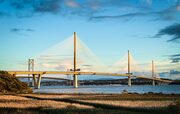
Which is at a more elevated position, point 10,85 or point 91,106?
point 10,85

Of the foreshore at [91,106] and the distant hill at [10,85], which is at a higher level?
the distant hill at [10,85]

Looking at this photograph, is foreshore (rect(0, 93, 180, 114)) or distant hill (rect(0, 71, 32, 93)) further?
distant hill (rect(0, 71, 32, 93))

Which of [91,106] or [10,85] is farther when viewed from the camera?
[10,85]

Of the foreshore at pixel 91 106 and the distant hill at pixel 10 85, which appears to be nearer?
the foreshore at pixel 91 106

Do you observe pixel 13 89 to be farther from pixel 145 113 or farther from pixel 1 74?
pixel 145 113

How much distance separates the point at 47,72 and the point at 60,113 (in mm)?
132016

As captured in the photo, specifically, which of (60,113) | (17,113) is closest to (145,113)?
(60,113)

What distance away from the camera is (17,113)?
86.9ft

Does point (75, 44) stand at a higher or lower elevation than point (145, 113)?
higher

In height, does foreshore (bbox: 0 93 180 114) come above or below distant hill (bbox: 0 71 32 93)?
below

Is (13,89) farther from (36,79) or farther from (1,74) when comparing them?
(36,79)

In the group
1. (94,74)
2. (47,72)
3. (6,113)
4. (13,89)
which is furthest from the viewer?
(94,74)

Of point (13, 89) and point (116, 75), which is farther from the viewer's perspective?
point (116, 75)

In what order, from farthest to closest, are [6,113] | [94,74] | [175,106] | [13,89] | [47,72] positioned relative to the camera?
[94,74] → [47,72] → [13,89] → [175,106] → [6,113]
